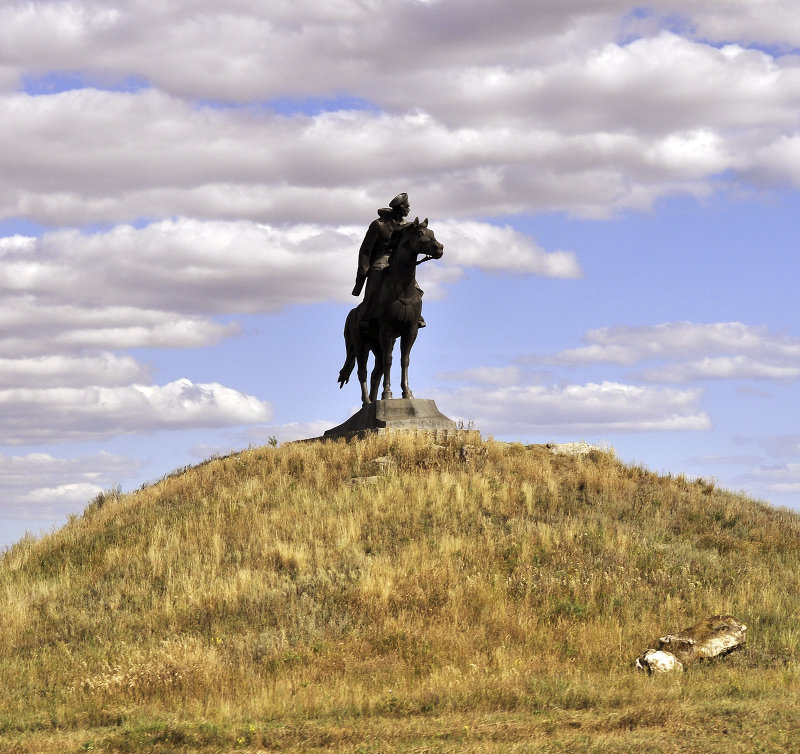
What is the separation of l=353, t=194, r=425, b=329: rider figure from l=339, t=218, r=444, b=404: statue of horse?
0.32 meters

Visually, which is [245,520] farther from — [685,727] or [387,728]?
[685,727]

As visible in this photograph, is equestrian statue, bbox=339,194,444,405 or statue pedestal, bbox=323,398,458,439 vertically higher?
equestrian statue, bbox=339,194,444,405

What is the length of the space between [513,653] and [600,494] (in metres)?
7.54

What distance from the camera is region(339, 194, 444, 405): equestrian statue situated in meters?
21.0

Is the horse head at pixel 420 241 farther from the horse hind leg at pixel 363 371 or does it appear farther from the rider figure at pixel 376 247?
the horse hind leg at pixel 363 371

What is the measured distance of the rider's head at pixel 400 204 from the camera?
23047 millimetres

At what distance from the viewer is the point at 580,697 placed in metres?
9.82

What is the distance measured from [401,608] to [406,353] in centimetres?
1008

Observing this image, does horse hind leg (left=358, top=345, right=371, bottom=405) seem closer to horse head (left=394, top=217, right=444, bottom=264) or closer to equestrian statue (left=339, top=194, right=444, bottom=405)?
equestrian statue (left=339, top=194, right=444, bottom=405)

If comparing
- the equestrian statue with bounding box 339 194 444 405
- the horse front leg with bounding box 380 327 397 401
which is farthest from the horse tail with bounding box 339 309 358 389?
the horse front leg with bounding box 380 327 397 401

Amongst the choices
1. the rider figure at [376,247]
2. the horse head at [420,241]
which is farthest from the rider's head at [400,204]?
the horse head at [420,241]

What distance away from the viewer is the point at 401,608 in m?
12.9

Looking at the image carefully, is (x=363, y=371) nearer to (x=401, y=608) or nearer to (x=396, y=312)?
(x=396, y=312)

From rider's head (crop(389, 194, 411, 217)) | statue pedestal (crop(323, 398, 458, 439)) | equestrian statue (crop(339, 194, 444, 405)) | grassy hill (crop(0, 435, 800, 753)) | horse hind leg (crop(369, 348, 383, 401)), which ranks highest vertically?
rider's head (crop(389, 194, 411, 217))
